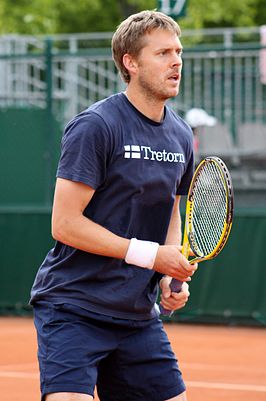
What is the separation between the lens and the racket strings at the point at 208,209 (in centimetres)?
467

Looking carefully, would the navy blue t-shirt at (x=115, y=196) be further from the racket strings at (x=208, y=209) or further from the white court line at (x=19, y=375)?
the white court line at (x=19, y=375)

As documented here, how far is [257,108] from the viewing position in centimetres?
1328

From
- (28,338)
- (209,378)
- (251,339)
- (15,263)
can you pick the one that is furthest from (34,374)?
(15,263)

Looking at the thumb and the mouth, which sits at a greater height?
the mouth

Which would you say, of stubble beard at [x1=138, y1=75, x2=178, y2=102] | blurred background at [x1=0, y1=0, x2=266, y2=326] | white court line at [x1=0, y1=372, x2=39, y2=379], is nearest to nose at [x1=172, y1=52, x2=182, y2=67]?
stubble beard at [x1=138, y1=75, x2=178, y2=102]

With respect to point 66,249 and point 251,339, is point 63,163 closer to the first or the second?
point 66,249

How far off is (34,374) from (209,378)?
135cm

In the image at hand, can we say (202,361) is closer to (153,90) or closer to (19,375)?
(19,375)

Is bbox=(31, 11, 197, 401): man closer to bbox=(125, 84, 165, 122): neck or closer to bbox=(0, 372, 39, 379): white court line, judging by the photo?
bbox=(125, 84, 165, 122): neck

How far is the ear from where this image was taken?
4730 mm

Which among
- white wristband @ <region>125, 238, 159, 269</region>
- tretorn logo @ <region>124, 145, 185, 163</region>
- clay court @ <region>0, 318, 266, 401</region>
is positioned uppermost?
tretorn logo @ <region>124, 145, 185, 163</region>

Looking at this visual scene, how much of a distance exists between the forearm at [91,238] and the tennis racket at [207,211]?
1.02 feet

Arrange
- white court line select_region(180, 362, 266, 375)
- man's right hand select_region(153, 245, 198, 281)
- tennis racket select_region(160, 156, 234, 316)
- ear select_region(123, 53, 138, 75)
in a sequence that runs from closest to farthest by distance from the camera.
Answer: man's right hand select_region(153, 245, 198, 281)
tennis racket select_region(160, 156, 234, 316)
ear select_region(123, 53, 138, 75)
white court line select_region(180, 362, 266, 375)

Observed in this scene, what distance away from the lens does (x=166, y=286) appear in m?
4.78
